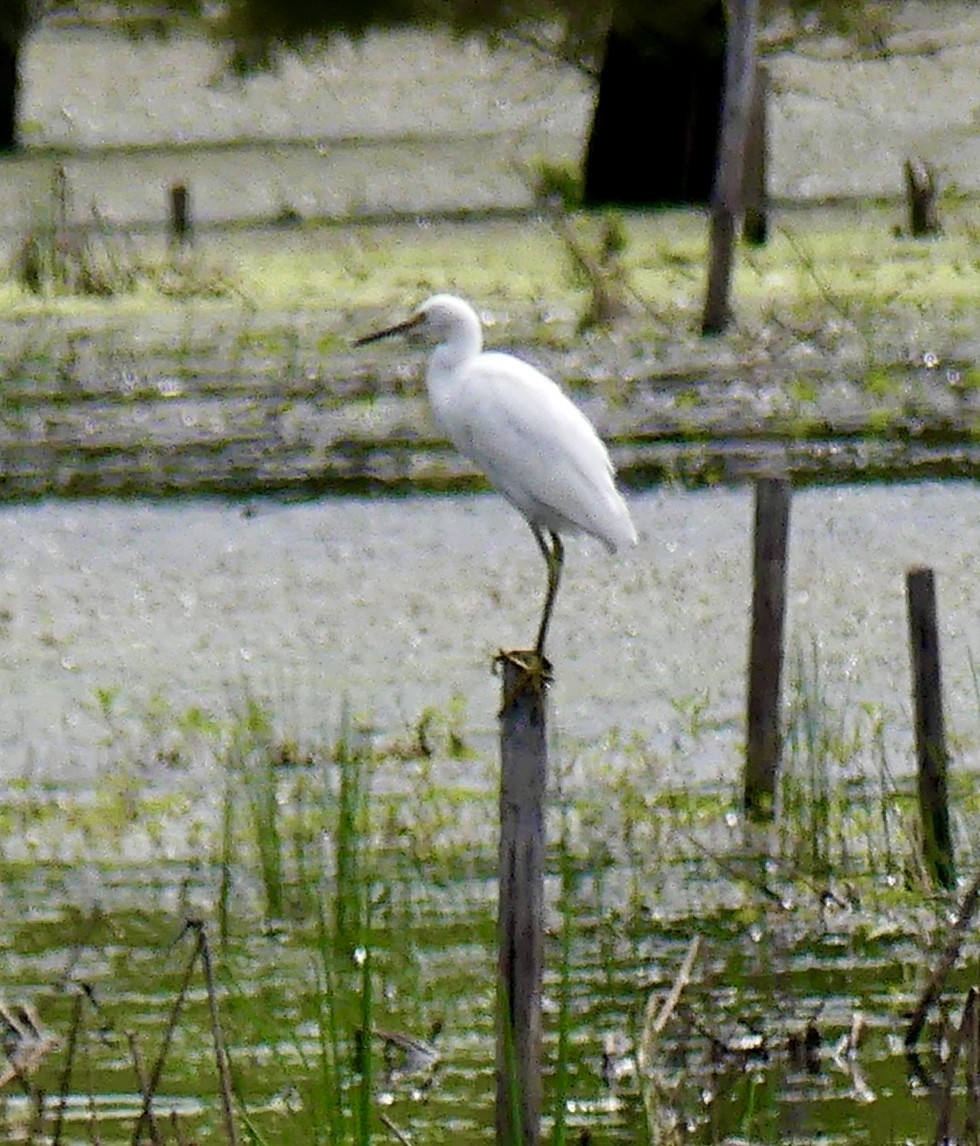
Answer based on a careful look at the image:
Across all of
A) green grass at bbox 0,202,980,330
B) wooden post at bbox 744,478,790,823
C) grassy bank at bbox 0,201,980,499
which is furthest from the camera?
green grass at bbox 0,202,980,330

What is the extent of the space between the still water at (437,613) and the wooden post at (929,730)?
91 cm

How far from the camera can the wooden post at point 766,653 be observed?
259 inches

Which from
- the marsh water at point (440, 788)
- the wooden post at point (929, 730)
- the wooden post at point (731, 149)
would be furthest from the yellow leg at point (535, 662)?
the wooden post at point (731, 149)

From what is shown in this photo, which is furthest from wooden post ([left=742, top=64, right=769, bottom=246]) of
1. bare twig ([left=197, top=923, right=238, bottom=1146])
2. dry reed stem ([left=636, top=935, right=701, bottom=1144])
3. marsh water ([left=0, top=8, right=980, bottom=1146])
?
bare twig ([left=197, top=923, right=238, bottom=1146])

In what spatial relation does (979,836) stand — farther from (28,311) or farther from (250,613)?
(28,311)

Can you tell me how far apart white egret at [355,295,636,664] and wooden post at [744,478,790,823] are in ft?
2.27

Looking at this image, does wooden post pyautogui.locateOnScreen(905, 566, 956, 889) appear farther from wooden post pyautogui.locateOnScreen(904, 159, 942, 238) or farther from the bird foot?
wooden post pyautogui.locateOnScreen(904, 159, 942, 238)

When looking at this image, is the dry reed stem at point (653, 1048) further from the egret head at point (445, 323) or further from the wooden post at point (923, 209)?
the wooden post at point (923, 209)

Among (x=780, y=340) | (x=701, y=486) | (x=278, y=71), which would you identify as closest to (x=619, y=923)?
(x=701, y=486)

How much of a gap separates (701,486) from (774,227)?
6.87m

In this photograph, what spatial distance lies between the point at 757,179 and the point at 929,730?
10668 mm

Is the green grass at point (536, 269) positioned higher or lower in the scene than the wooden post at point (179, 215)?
lower

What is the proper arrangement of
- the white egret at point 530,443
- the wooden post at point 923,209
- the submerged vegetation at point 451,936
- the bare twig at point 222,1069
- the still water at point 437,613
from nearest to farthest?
1. the bare twig at point 222,1069
2. the submerged vegetation at point 451,936
3. the white egret at point 530,443
4. the still water at point 437,613
5. the wooden post at point 923,209

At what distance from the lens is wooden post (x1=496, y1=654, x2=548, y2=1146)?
3779mm
